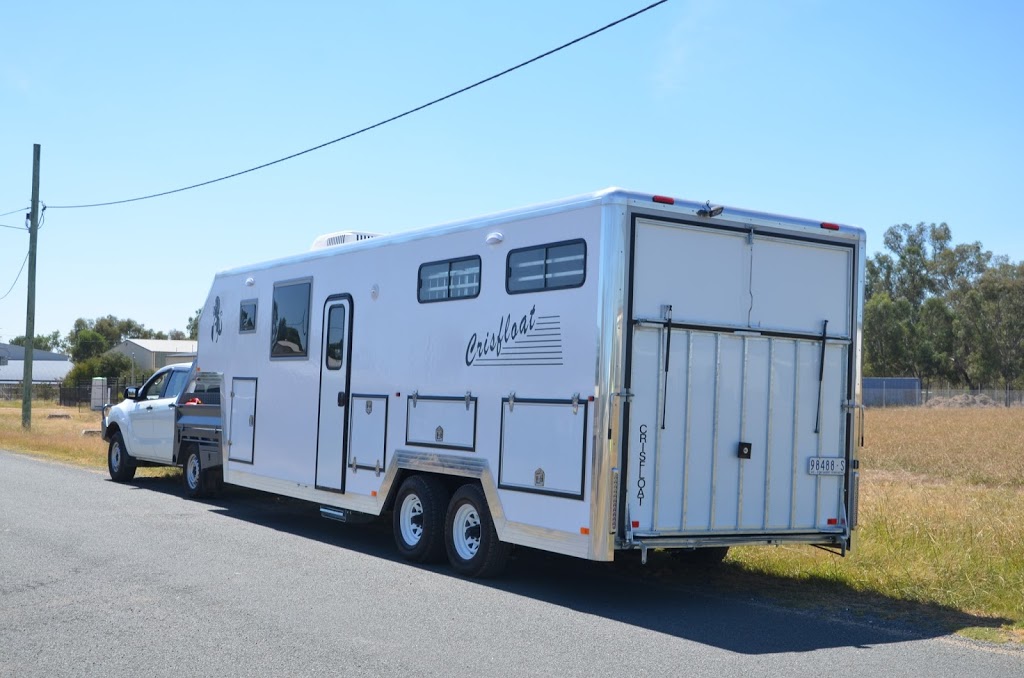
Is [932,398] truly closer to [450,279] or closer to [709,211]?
[450,279]

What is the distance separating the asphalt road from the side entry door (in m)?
0.78

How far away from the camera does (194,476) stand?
15.4 m

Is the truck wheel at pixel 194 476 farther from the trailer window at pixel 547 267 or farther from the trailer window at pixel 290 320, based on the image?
the trailer window at pixel 547 267

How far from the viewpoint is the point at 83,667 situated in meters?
6.20

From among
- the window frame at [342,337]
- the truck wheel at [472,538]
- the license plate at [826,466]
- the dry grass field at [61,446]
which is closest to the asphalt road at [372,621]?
the truck wheel at [472,538]

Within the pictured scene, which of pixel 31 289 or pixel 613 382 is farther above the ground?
pixel 31 289

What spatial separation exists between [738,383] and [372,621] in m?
3.51

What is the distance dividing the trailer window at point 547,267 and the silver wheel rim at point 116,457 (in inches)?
414

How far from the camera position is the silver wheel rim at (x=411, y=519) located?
10.5m

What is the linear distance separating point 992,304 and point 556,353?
8379 cm

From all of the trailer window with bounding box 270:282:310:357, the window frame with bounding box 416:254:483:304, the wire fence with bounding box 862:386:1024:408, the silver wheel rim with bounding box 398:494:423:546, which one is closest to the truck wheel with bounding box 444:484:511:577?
the silver wheel rim with bounding box 398:494:423:546

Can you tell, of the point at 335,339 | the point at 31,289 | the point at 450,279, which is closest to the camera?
the point at 450,279

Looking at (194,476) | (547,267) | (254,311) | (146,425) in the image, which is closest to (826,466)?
(547,267)

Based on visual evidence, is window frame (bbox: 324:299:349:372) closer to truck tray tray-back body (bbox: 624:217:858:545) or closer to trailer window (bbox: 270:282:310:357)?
trailer window (bbox: 270:282:310:357)
